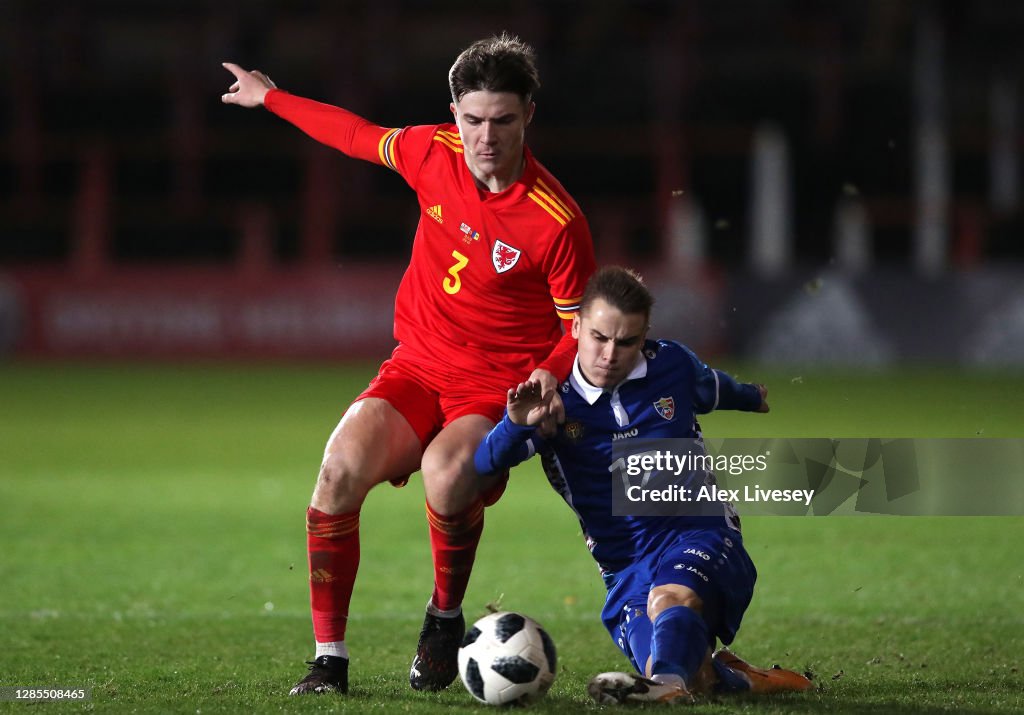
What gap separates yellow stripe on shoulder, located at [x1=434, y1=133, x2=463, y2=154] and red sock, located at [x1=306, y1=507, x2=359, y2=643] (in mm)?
1291

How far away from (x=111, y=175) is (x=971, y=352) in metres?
12.9

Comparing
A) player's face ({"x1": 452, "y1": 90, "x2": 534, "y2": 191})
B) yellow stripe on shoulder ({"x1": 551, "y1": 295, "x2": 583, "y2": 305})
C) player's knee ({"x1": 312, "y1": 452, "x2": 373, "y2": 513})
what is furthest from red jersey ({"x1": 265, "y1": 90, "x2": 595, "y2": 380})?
player's knee ({"x1": 312, "y1": 452, "x2": 373, "y2": 513})

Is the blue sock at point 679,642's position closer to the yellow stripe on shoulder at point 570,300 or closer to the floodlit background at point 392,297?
the floodlit background at point 392,297

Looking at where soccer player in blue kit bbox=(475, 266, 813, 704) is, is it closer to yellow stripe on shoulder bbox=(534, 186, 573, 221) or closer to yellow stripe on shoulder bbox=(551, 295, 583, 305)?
yellow stripe on shoulder bbox=(551, 295, 583, 305)

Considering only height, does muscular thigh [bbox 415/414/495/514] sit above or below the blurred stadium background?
below

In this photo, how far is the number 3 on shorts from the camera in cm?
489

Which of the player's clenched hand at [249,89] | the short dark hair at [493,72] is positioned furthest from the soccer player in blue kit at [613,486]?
the player's clenched hand at [249,89]

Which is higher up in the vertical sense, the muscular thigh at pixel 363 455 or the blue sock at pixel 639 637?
the muscular thigh at pixel 363 455

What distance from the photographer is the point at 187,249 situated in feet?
66.5

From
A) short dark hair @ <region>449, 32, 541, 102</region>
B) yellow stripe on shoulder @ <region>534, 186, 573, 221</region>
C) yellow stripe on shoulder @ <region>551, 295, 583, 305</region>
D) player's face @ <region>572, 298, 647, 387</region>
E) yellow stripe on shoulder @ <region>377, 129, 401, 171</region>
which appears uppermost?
short dark hair @ <region>449, 32, 541, 102</region>

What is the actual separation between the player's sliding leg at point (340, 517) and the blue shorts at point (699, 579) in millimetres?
823

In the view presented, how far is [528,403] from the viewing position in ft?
14.1

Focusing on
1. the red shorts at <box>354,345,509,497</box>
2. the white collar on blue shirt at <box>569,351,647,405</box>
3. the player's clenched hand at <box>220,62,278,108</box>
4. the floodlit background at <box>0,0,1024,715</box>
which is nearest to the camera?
the white collar on blue shirt at <box>569,351,647,405</box>

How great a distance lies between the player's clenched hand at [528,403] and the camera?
4.29 m
